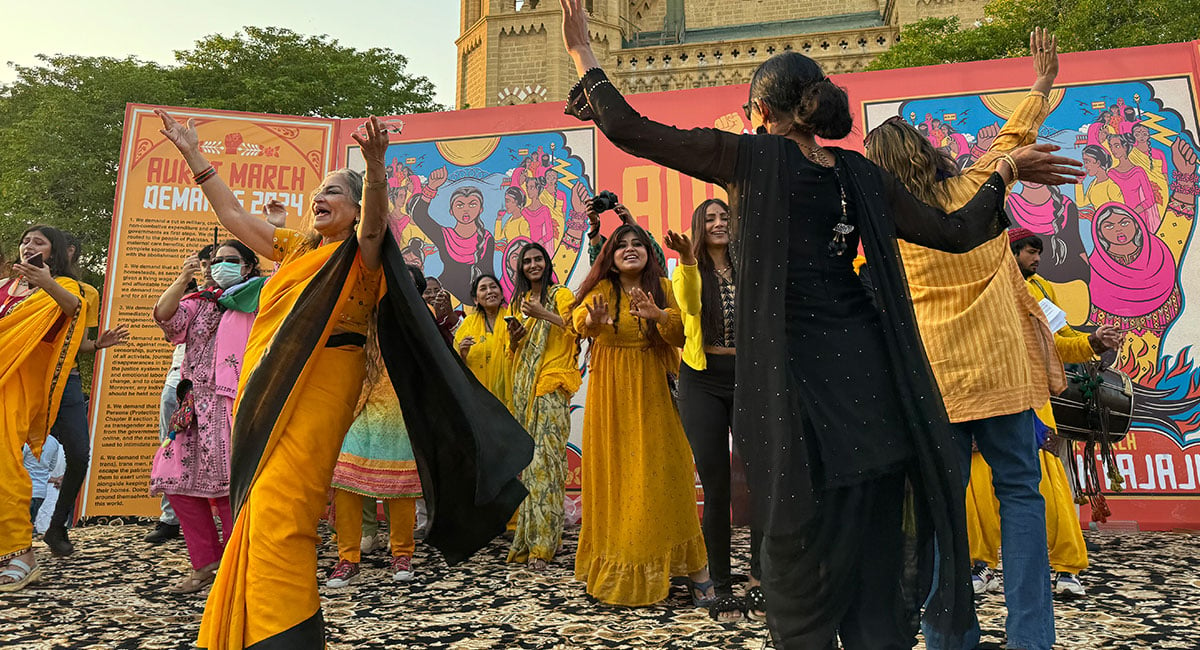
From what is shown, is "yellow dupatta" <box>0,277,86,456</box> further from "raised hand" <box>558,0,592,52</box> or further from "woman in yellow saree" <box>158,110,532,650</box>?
"raised hand" <box>558,0,592,52</box>

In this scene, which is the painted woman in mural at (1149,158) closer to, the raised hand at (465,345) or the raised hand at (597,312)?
the raised hand at (597,312)

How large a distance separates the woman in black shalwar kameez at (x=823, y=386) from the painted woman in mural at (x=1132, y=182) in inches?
196

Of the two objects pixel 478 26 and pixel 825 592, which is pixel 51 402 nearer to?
pixel 825 592

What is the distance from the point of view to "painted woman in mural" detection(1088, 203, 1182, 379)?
5.36m

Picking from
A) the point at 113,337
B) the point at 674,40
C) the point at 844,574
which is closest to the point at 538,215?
the point at 113,337

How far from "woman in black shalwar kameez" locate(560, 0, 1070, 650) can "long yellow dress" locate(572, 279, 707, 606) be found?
175 centimetres

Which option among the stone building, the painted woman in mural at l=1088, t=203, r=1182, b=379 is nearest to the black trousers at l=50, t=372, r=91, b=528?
the painted woman in mural at l=1088, t=203, r=1182, b=379

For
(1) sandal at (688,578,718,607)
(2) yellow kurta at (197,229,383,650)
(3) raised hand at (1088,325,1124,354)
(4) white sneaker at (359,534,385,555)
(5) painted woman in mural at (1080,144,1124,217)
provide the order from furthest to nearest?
(5) painted woman in mural at (1080,144,1124,217) < (4) white sneaker at (359,534,385,555) < (1) sandal at (688,578,718,607) < (3) raised hand at (1088,325,1124,354) < (2) yellow kurta at (197,229,383,650)

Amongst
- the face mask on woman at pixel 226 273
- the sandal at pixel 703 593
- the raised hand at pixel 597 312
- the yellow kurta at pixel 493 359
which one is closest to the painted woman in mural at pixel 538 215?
the yellow kurta at pixel 493 359

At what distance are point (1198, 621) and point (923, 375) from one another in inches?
88.5

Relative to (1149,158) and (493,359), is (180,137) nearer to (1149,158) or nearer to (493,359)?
(493,359)

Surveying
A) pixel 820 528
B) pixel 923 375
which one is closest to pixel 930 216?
pixel 923 375

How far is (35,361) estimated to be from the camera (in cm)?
418

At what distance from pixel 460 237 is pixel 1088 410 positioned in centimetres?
469
